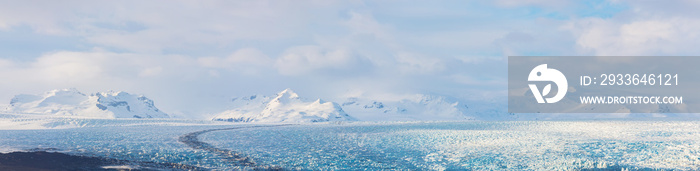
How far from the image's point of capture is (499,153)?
35250 mm

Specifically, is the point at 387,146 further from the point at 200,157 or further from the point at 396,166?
the point at 200,157

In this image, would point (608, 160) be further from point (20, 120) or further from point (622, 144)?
point (20, 120)

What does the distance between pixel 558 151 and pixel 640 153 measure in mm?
4947

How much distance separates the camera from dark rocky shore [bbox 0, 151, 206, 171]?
87.8 ft

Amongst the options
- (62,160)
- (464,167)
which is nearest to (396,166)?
(464,167)

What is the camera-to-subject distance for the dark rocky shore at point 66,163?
26775 mm

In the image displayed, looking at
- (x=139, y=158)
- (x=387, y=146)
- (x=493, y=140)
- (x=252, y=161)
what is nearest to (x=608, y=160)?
(x=493, y=140)

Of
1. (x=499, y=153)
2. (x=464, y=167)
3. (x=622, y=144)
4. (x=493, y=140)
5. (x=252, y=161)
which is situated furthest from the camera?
(x=493, y=140)

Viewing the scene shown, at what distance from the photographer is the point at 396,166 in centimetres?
3020

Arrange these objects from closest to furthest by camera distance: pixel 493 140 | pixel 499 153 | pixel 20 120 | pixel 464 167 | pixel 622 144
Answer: pixel 464 167 < pixel 499 153 < pixel 622 144 < pixel 493 140 < pixel 20 120

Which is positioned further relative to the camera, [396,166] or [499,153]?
[499,153]

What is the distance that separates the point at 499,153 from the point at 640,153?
889 centimetres

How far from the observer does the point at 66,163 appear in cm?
2873

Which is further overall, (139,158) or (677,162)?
(139,158)
